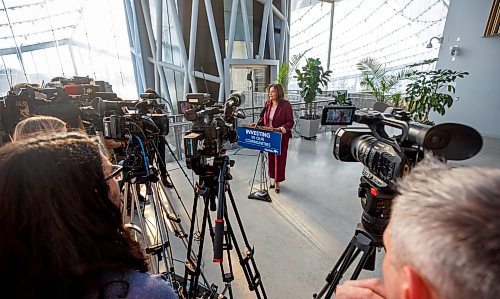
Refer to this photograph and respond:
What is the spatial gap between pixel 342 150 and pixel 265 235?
1452 millimetres

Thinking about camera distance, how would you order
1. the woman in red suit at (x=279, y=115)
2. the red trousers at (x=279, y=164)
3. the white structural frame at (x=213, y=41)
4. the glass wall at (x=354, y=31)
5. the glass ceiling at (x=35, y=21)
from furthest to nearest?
1. the glass wall at (x=354, y=31)
2. the glass ceiling at (x=35, y=21)
3. the white structural frame at (x=213, y=41)
4. the red trousers at (x=279, y=164)
5. the woman in red suit at (x=279, y=115)

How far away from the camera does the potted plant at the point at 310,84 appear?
5.83 meters

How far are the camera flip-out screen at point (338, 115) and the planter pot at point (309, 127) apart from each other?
4.63 metres

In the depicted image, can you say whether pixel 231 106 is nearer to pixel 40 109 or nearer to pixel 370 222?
pixel 370 222

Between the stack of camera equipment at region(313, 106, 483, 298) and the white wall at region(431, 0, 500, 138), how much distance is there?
21.1 feet

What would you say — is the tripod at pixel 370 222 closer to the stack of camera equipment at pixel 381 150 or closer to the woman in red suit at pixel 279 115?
the stack of camera equipment at pixel 381 150

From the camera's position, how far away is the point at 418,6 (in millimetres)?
8758

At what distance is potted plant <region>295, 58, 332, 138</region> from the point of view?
5832 millimetres

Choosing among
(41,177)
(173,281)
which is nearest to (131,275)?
(41,177)

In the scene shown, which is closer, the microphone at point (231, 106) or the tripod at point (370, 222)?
the tripod at point (370, 222)

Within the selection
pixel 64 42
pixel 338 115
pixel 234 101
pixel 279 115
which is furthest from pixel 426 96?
pixel 64 42

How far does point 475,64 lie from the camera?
570cm

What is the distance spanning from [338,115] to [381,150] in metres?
0.34

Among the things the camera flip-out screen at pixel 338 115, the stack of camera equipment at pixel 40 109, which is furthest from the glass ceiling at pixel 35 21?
the camera flip-out screen at pixel 338 115
